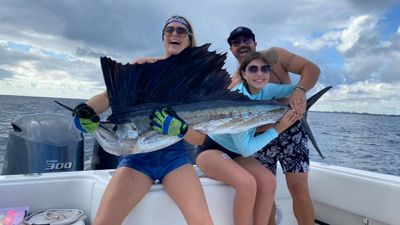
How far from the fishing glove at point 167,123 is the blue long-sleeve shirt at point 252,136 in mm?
463

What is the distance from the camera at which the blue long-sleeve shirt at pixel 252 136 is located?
186cm

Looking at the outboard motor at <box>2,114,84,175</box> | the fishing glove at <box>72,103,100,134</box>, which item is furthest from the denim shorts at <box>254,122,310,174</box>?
the outboard motor at <box>2,114,84,175</box>

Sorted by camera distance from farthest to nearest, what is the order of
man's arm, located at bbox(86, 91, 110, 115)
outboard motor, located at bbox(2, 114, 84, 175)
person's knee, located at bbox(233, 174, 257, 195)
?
1. outboard motor, located at bbox(2, 114, 84, 175)
2. person's knee, located at bbox(233, 174, 257, 195)
3. man's arm, located at bbox(86, 91, 110, 115)

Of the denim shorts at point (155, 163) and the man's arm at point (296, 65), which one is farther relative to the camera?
the man's arm at point (296, 65)

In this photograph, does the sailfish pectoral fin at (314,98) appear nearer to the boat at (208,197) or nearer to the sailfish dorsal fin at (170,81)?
the sailfish dorsal fin at (170,81)

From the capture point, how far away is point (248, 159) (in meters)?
2.08

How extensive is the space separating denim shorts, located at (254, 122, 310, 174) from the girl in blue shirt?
0.58 feet

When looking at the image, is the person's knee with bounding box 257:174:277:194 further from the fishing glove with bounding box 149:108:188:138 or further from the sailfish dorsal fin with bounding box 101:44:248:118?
the fishing glove with bounding box 149:108:188:138

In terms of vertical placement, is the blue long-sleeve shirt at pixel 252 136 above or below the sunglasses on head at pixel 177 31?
below

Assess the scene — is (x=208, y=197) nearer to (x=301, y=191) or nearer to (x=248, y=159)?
(x=248, y=159)

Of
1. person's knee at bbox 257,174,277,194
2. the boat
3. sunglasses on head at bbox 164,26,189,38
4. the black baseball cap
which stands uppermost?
the black baseball cap

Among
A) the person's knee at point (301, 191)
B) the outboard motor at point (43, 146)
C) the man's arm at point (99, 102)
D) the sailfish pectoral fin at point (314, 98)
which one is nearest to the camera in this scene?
the man's arm at point (99, 102)

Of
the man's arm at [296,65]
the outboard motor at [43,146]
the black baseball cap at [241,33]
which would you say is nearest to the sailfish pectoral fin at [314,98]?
the man's arm at [296,65]

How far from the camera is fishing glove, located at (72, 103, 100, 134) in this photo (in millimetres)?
1455
